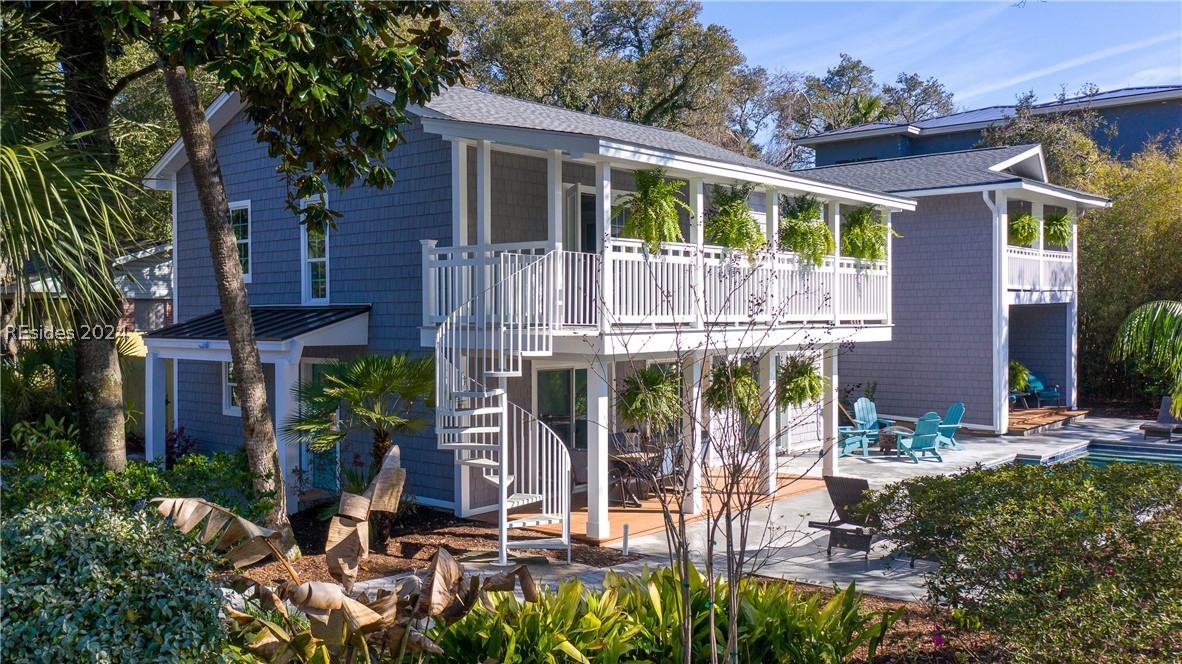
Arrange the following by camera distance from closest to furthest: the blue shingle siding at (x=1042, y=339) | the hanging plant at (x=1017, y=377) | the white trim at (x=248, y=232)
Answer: the white trim at (x=248, y=232) → the hanging plant at (x=1017, y=377) → the blue shingle siding at (x=1042, y=339)

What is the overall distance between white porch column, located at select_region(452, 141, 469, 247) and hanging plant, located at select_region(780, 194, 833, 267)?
4789 millimetres

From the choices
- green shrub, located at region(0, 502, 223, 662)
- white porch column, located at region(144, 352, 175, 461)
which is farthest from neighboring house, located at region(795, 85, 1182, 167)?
green shrub, located at region(0, 502, 223, 662)

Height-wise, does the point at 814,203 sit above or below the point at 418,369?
above

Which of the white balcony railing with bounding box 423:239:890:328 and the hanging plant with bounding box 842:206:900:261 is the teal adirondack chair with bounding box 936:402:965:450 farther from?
the white balcony railing with bounding box 423:239:890:328

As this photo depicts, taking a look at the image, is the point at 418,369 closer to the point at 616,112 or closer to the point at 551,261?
the point at 551,261

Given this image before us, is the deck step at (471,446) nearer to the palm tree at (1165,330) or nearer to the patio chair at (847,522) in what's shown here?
the patio chair at (847,522)

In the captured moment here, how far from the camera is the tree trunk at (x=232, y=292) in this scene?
10.0 meters

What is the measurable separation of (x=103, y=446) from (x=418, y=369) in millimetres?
3501

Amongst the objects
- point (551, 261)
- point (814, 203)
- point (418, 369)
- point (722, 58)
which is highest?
point (722, 58)

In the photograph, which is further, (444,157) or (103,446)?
(444,157)

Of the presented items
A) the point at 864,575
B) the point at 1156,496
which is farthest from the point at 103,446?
the point at 1156,496

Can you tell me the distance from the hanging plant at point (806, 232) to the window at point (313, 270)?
23.3 ft

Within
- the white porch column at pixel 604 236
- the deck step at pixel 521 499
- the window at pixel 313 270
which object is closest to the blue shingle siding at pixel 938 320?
the white porch column at pixel 604 236

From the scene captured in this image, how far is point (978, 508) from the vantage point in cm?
675
